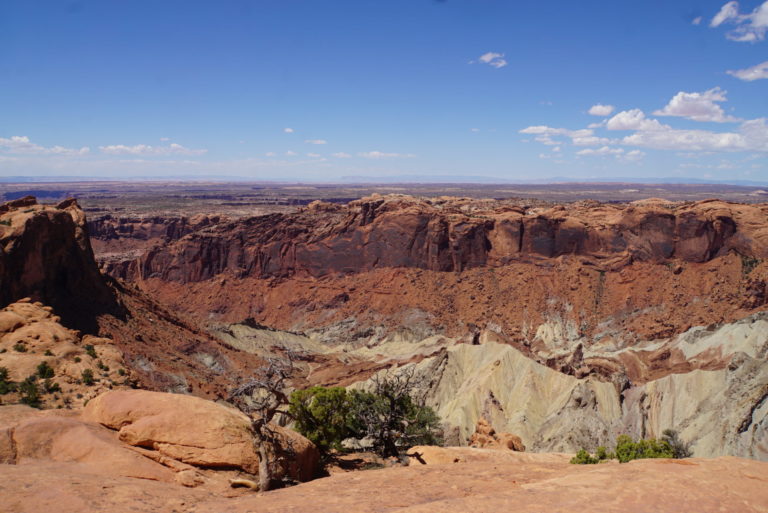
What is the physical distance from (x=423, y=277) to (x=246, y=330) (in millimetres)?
35482

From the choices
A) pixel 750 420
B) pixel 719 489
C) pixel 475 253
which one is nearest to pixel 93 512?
pixel 719 489

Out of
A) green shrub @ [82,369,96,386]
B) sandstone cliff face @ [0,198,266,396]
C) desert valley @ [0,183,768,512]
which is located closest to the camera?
desert valley @ [0,183,768,512]

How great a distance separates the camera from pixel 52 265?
160 ft

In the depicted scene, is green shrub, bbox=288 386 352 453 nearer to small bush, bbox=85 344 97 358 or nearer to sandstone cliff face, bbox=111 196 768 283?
small bush, bbox=85 344 97 358

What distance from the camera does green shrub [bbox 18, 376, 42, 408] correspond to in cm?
2500

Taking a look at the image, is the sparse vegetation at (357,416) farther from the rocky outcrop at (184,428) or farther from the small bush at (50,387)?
the small bush at (50,387)

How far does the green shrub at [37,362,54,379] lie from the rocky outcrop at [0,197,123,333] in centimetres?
1841

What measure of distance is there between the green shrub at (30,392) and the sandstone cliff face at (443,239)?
7732 cm

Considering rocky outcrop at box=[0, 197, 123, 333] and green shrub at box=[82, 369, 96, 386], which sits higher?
rocky outcrop at box=[0, 197, 123, 333]

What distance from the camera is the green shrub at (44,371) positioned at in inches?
1112

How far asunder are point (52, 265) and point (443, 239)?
66681 millimetres

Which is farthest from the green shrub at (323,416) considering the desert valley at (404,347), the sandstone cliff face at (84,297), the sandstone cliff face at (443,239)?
the sandstone cliff face at (443,239)

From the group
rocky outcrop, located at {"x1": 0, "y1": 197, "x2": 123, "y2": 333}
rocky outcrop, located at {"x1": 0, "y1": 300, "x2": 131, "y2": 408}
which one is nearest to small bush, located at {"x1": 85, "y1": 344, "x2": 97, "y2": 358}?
rocky outcrop, located at {"x1": 0, "y1": 300, "x2": 131, "y2": 408}

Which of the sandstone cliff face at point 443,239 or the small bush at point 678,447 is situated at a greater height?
the sandstone cliff face at point 443,239
